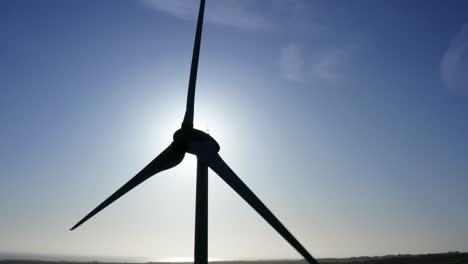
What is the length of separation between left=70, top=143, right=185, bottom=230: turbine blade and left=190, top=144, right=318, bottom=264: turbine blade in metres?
1.57

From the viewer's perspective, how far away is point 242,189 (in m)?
23.2

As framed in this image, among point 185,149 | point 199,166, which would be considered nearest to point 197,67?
point 185,149

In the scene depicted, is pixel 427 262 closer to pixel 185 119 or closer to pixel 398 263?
pixel 398 263

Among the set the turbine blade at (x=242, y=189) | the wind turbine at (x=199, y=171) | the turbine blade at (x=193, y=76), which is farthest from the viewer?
the turbine blade at (x=193, y=76)

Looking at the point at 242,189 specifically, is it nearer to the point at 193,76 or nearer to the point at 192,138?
the point at 192,138

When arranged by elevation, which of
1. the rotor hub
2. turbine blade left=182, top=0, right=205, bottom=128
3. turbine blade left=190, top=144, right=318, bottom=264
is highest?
turbine blade left=182, top=0, right=205, bottom=128

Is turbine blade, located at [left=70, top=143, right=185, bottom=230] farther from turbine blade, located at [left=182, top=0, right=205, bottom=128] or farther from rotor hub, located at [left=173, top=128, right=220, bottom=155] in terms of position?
turbine blade, located at [left=182, top=0, right=205, bottom=128]

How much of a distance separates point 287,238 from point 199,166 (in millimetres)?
6760

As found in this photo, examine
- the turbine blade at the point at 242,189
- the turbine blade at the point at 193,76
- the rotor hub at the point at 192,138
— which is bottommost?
the turbine blade at the point at 242,189

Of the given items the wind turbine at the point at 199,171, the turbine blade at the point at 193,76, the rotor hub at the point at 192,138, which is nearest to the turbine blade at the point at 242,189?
the wind turbine at the point at 199,171

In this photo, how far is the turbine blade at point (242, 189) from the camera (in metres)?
21.5

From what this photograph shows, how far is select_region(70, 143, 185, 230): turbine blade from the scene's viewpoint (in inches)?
1008

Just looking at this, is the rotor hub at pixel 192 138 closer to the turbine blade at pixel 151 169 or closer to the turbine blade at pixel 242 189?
the turbine blade at pixel 242 189

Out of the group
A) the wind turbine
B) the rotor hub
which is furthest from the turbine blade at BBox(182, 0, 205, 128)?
the rotor hub
